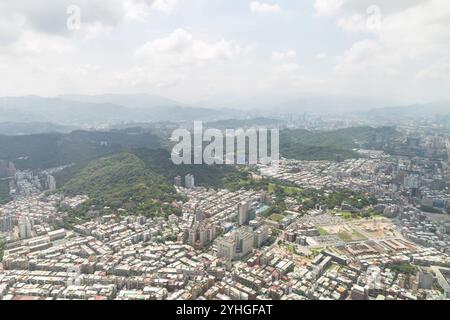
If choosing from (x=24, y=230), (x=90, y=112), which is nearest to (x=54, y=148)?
(x=24, y=230)

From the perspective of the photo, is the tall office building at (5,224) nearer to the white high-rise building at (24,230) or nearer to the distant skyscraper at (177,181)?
the white high-rise building at (24,230)

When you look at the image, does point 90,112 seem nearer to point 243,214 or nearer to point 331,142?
point 331,142

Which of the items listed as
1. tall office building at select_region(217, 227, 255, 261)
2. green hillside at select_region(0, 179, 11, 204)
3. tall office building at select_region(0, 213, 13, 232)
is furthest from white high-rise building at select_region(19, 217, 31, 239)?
tall office building at select_region(217, 227, 255, 261)

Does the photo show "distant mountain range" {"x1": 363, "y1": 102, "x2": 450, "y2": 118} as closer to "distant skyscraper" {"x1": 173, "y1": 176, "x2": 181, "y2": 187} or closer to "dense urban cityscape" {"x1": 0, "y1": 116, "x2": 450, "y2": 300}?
"dense urban cityscape" {"x1": 0, "y1": 116, "x2": 450, "y2": 300}

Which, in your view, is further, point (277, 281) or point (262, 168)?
point (262, 168)

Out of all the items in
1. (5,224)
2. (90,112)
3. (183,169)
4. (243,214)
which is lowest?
(5,224)

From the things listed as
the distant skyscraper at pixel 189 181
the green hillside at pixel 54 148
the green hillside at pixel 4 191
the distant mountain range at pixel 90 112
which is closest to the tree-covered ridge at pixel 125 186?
the distant skyscraper at pixel 189 181
